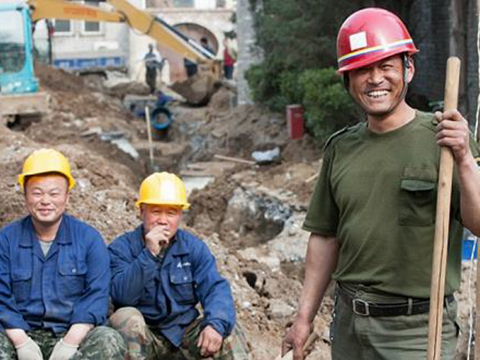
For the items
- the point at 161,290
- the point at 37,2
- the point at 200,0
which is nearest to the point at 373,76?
the point at 161,290

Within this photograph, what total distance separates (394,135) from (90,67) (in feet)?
109

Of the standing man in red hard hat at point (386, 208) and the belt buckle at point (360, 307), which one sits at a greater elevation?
the standing man in red hard hat at point (386, 208)

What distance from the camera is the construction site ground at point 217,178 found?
24.1 feet

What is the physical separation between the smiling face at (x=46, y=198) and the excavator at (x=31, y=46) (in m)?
14.4

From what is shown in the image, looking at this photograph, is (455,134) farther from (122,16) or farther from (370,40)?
(122,16)

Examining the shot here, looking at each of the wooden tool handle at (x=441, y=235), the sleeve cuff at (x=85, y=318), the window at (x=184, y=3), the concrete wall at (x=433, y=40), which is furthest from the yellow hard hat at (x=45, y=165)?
the window at (x=184, y=3)

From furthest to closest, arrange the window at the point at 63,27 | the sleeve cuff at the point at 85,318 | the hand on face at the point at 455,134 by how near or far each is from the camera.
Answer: the window at the point at 63,27 → the sleeve cuff at the point at 85,318 → the hand on face at the point at 455,134

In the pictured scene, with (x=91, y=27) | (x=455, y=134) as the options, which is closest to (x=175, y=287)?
(x=455, y=134)

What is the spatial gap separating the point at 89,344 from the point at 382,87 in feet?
6.61

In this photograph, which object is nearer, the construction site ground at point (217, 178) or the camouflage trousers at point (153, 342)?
the camouflage trousers at point (153, 342)

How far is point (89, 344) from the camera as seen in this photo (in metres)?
4.15

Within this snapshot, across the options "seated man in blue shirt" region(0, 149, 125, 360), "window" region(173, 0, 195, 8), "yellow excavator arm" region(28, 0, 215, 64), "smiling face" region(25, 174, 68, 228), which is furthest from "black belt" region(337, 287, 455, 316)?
"window" region(173, 0, 195, 8)

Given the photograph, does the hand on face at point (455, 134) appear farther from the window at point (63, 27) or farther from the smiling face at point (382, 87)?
the window at point (63, 27)

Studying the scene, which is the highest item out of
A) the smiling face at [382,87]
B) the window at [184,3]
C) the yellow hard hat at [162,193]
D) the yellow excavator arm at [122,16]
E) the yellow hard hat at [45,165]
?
the window at [184,3]
